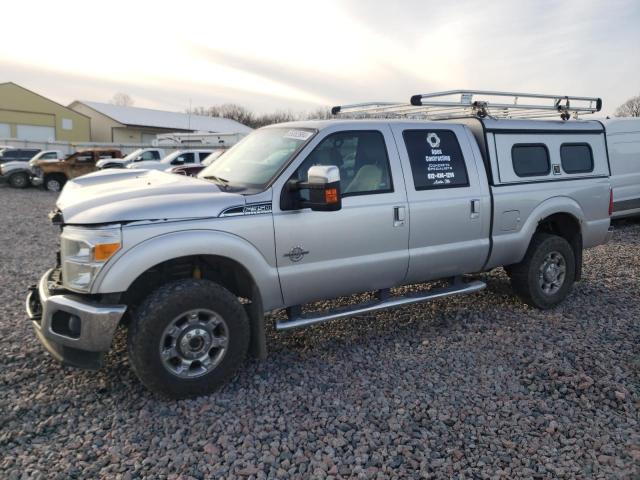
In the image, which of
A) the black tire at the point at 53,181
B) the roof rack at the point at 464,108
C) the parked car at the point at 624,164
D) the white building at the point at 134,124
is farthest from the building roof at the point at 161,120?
the roof rack at the point at 464,108

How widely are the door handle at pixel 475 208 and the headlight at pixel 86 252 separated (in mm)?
3117

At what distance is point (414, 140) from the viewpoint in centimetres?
460

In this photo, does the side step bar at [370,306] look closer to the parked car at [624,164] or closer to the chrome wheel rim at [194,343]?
the chrome wheel rim at [194,343]

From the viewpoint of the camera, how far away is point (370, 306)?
4.37 m

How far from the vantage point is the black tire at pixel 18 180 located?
806 inches

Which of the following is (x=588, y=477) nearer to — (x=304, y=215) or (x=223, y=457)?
(x=223, y=457)

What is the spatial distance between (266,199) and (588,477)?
8.70 ft

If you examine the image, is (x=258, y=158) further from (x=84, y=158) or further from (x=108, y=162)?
(x=84, y=158)

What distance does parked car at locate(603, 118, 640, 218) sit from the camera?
32.7ft

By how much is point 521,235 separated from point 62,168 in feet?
63.4

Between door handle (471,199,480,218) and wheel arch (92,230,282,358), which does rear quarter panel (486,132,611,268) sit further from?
wheel arch (92,230,282,358)

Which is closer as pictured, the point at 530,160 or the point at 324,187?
the point at 324,187

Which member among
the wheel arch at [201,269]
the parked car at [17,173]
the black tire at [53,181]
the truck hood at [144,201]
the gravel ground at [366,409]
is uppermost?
the parked car at [17,173]

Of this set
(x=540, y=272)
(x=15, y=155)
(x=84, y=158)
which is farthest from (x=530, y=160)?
(x=15, y=155)
